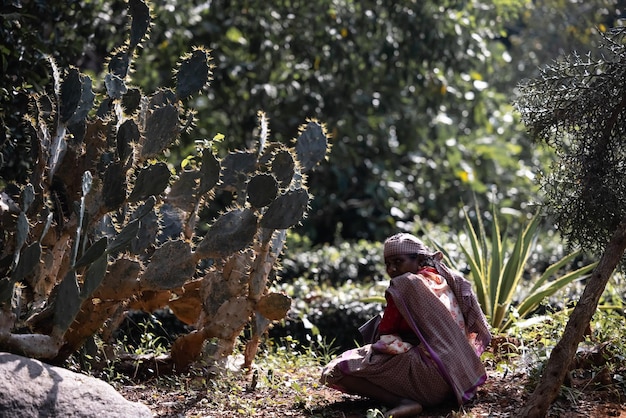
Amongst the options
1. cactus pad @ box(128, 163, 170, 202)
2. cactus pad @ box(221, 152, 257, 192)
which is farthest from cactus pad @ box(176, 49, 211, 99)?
cactus pad @ box(128, 163, 170, 202)

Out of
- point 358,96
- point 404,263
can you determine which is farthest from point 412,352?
point 358,96

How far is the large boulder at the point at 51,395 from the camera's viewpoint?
3.52 meters

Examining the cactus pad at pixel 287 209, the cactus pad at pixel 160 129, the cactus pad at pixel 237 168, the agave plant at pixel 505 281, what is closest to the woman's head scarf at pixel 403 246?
the cactus pad at pixel 287 209

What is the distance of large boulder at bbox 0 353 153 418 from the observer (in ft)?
11.6

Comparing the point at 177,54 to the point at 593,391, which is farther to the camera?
the point at 177,54

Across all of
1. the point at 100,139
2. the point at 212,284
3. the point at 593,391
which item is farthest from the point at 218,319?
the point at 593,391

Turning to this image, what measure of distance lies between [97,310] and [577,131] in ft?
9.32

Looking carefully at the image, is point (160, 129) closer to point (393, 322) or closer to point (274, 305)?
point (274, 305)

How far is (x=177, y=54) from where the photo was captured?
968 centimetres

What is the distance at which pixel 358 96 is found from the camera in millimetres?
10125

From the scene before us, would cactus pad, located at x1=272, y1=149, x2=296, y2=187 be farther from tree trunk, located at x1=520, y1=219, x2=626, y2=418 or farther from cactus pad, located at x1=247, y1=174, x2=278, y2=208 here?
tree trunk, located at x1=520, y1=219, x2=626, y2=418

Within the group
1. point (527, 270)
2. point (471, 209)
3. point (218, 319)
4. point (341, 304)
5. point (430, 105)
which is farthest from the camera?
point (471, 209)

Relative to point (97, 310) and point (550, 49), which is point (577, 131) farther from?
point (550, 49)

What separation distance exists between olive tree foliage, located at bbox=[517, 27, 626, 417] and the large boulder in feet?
8.44
